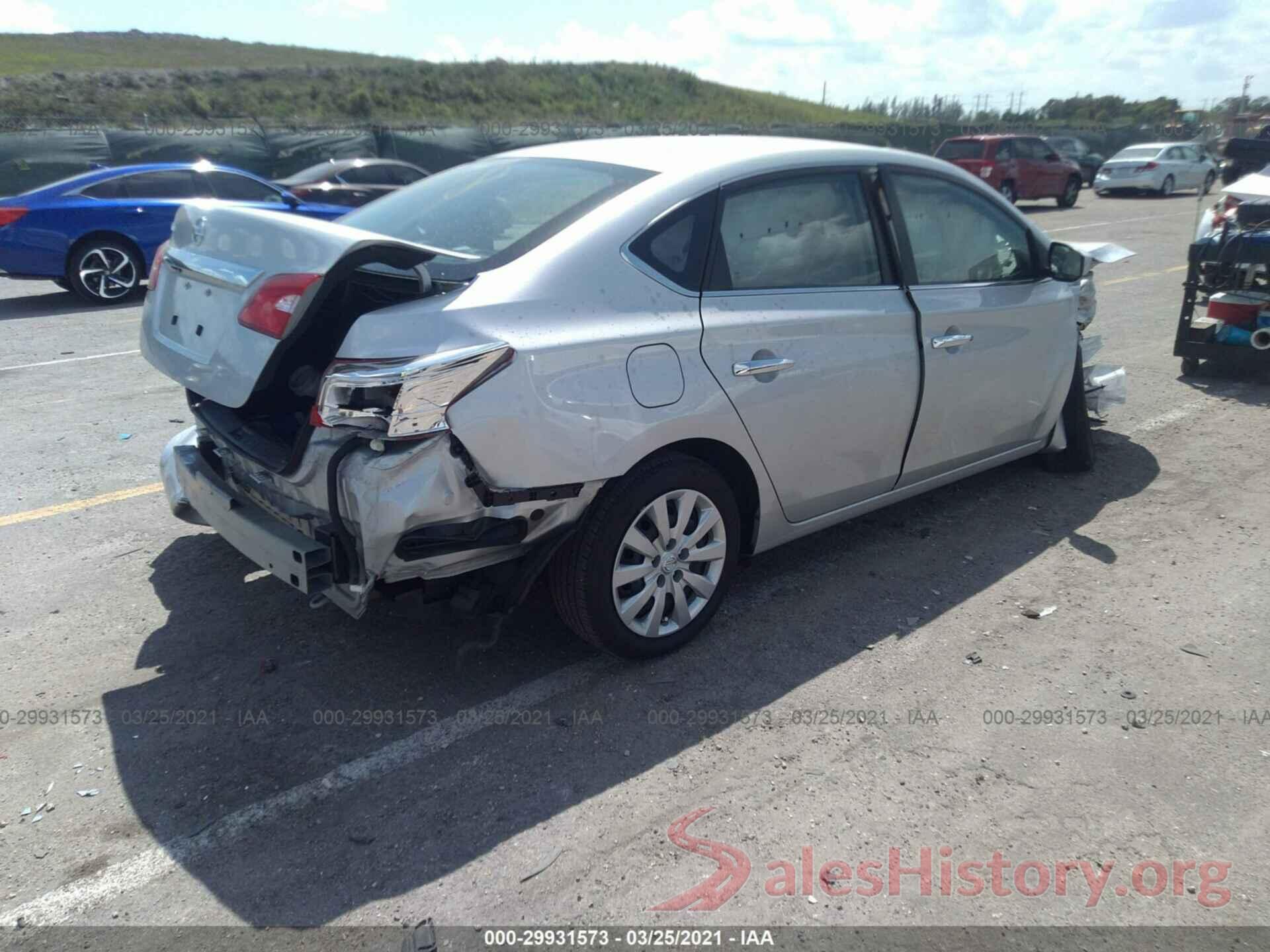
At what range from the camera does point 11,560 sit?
4.34 meters

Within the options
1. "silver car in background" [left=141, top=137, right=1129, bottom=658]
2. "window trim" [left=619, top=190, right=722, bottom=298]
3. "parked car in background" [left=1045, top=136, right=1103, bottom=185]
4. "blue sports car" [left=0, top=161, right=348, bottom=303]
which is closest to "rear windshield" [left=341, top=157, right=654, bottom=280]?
"silver car in background" [left=141, top=137, right=1129, bottom=658]

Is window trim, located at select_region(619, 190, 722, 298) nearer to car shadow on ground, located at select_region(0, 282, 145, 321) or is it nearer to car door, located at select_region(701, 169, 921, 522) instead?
car door, located at select_region(701, 169, 921, 522)

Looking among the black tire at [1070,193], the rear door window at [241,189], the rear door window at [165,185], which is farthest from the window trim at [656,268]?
the black tire at [1070,193]

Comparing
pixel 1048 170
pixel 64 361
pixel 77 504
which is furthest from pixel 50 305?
pixel 1048 170

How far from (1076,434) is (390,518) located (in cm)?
406

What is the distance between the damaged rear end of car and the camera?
2867 mm

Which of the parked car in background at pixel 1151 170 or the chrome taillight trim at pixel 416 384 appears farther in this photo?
the parked car in background at pixel 1151 170

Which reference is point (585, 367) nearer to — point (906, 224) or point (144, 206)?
point (906, 224)

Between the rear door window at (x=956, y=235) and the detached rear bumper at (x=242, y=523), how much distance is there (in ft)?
8.89

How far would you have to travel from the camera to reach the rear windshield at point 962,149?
23.9 meters

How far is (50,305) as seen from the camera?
11.3 metres

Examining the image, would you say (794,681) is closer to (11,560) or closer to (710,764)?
(710,764)

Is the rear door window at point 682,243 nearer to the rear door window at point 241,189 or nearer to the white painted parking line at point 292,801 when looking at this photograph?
the white painted parking line at point 292,801

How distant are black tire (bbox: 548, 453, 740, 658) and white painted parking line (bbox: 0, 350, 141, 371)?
657 cm
